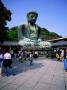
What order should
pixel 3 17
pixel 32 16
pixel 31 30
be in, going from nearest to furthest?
pixel 3 17 < pixel 32 16 < pixel 31 30

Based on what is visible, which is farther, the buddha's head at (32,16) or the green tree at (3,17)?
the buddha's head at (32,16)

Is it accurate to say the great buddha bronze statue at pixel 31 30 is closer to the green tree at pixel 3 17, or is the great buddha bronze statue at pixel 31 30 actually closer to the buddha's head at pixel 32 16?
the buddha's head at pixel 32 16

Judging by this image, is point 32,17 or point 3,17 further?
point 32,17

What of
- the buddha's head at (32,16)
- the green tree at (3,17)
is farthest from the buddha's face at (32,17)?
the green tree at (3,17)

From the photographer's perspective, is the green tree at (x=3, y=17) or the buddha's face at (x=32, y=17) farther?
the buddha's face at (x=32, y=17)

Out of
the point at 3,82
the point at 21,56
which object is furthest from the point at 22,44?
the point at 3,82

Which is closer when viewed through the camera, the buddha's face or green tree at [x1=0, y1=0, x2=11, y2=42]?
green tree at [x1=0, y1=0, x2=11, y2=42]

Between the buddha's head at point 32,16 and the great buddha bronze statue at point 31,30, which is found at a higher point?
the buddha's head at point 32,16

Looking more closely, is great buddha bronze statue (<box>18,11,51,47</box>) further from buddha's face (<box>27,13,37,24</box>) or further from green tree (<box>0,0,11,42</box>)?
green tree (<box>0,0,11,42</box>)

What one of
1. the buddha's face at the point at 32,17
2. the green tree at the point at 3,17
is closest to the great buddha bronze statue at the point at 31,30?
the buddha's face at the point at 32,17

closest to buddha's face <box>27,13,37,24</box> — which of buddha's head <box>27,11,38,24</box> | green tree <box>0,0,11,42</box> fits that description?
buddha's head <box>27,11,38,24</box>

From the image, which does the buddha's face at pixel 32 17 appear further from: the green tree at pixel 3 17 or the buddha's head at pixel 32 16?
the green tree at pixel 3 17

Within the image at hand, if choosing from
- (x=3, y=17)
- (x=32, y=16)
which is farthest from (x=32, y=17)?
(x=3, y=17)

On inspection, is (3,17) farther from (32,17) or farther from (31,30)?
(31,30)
